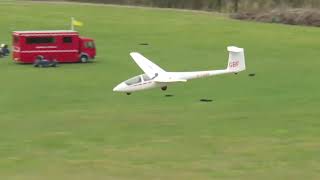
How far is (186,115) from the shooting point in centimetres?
1923

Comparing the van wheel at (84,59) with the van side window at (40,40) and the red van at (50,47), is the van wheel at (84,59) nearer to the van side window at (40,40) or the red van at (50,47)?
the red van at (50,47)

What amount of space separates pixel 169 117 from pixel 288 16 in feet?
143

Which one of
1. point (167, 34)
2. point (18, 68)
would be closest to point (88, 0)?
point (167, 34)

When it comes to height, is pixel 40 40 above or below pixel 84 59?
above

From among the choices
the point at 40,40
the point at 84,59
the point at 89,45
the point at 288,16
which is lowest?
the point at 288,16

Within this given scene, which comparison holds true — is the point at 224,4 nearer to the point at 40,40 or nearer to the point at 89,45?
the point at 89,45

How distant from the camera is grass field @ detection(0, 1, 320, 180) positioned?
10.9 meters

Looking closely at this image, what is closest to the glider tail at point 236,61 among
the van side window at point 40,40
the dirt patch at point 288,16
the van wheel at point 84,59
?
the van wheel at point 84,59

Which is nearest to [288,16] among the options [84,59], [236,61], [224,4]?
[224,4]

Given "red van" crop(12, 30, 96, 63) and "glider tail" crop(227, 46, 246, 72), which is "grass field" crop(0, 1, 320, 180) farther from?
"red van" crop(12, 30, 96, 63)

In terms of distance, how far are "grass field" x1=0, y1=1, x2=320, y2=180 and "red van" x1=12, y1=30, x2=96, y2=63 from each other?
2.72 feet

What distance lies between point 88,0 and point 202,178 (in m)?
69.4

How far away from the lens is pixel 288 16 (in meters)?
60.8

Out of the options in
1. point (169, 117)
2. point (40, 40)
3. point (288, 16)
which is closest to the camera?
point (169, 117)
